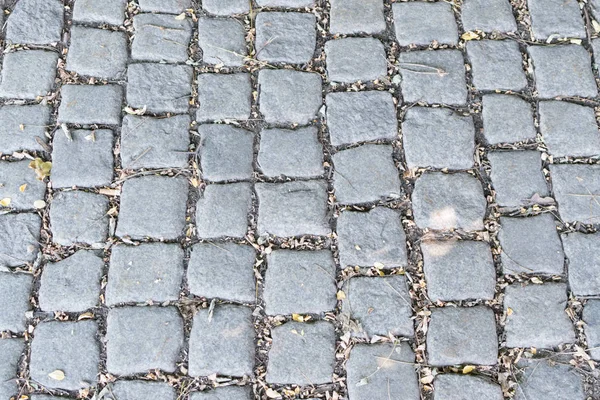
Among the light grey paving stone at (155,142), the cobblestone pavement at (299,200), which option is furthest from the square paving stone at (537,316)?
the light grey paving stone at (155,142)

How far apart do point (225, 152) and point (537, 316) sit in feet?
5.02

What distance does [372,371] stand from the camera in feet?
7.52

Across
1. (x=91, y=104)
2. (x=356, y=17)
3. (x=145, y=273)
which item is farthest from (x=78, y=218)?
(x=356, y=17)

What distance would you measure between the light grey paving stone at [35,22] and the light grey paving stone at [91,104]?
1.03 feet

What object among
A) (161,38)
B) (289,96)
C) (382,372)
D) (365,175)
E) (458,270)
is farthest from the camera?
(161,38)

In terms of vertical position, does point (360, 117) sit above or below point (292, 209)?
above

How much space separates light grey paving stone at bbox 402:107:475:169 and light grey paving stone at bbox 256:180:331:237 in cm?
45

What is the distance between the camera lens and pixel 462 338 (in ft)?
7.64

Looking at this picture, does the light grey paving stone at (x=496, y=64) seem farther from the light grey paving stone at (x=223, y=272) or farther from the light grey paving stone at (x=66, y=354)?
the light grey paving stone at (x=66, y=354)

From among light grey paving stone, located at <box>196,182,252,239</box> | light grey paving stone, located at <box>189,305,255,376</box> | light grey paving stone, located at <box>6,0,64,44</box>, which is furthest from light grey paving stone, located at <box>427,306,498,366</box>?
light grey paving stone, located at <box>6,0,64,44</box>

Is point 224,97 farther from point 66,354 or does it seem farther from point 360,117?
point 66,354

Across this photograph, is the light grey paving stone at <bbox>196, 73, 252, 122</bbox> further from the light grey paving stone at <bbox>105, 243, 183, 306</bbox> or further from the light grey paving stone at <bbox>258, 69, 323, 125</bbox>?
the light grey paving stone at <bbox>105, 243, 183, 306</bbox>

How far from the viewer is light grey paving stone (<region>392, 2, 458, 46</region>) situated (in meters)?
2.72

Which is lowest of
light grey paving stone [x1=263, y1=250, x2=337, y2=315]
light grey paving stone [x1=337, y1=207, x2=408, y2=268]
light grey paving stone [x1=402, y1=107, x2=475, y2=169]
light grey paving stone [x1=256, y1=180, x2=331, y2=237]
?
light grey paving stone [x1=263, y1=250, x2=337, y2=315]
